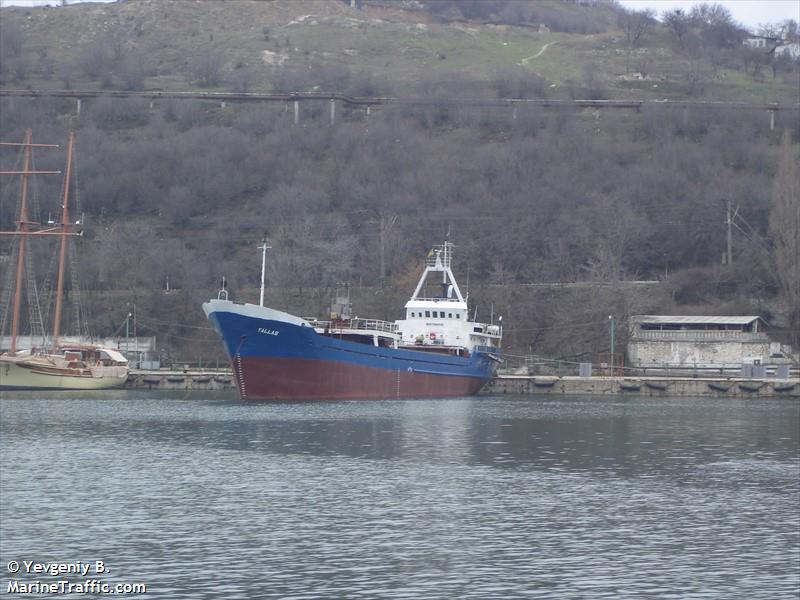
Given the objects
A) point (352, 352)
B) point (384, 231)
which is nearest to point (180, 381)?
point (352, 352)

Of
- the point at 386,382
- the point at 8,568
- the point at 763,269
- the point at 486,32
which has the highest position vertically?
the point at 486,32

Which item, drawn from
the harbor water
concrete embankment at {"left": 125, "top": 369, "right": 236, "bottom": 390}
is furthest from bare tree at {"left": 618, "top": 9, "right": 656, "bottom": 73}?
Answer: the harbor water

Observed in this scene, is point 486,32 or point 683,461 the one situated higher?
point 486,32

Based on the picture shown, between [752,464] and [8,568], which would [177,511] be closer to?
[8,568]

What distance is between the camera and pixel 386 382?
61.1 m

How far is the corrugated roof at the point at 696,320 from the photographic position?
74.9 metres

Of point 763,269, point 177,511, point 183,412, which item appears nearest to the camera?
point 177,511

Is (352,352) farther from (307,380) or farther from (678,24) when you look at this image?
(678,24)

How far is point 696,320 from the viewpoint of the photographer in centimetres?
7556

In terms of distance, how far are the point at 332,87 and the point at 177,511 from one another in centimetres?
11119

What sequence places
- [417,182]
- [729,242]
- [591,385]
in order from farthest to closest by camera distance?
1. [417,182]
2. [729,242]
3. [591,385]

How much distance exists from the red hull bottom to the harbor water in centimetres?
879

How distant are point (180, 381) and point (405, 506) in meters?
42.6

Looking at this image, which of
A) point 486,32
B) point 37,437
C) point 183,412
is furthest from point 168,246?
point 486,32
